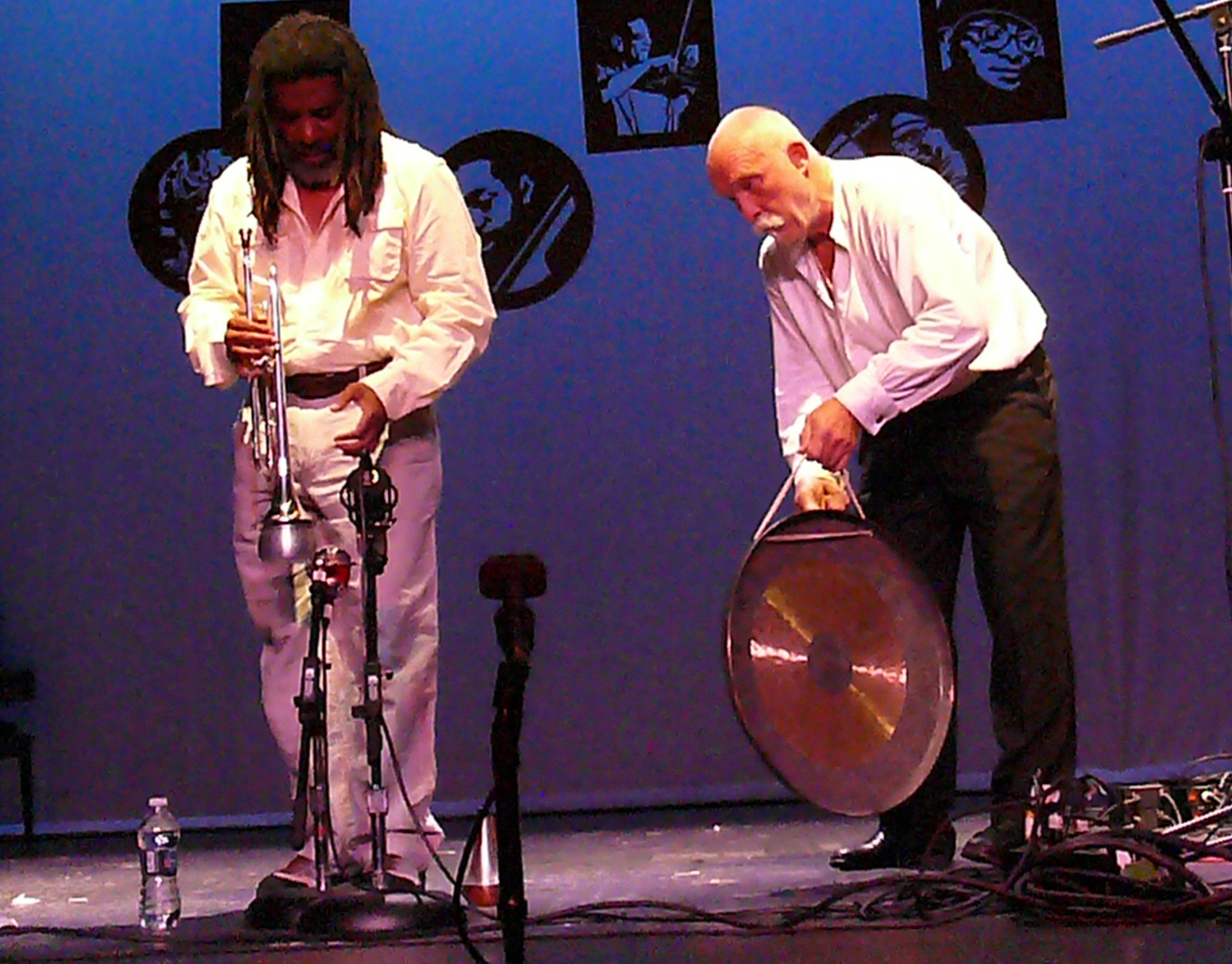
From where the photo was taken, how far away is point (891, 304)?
3797 mm

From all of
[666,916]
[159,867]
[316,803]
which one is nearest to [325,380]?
[316,803]

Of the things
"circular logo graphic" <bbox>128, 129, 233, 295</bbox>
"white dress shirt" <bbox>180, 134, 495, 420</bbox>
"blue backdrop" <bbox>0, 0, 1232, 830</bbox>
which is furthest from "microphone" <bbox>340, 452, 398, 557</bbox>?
"circular logo graphic" <bbox>128, 129, 233, 295</bbox>

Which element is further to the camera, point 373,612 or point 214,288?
point 214,288

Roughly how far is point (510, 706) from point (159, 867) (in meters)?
1.84

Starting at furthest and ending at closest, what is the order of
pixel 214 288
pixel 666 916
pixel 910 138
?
1. pixel 910 138
2. pixel 214 288
3. pixel 666 916

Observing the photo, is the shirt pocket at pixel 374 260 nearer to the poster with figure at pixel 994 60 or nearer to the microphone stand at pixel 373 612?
the microphone stand at pixel 373 612

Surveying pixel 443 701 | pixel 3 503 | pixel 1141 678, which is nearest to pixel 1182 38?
pixel 1141 678

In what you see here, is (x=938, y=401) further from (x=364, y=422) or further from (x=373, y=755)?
Result: (x=373, y=755)

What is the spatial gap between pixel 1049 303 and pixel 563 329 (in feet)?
5.23

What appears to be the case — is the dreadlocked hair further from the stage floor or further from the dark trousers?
the stage floor

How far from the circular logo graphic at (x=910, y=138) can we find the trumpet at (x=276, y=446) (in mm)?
2631

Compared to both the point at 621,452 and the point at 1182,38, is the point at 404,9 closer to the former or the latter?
the point at 621,452

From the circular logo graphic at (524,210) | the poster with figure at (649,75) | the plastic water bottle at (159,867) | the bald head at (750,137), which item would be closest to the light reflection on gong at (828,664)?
the bald head at (750,137)

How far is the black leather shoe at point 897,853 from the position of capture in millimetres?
3865
